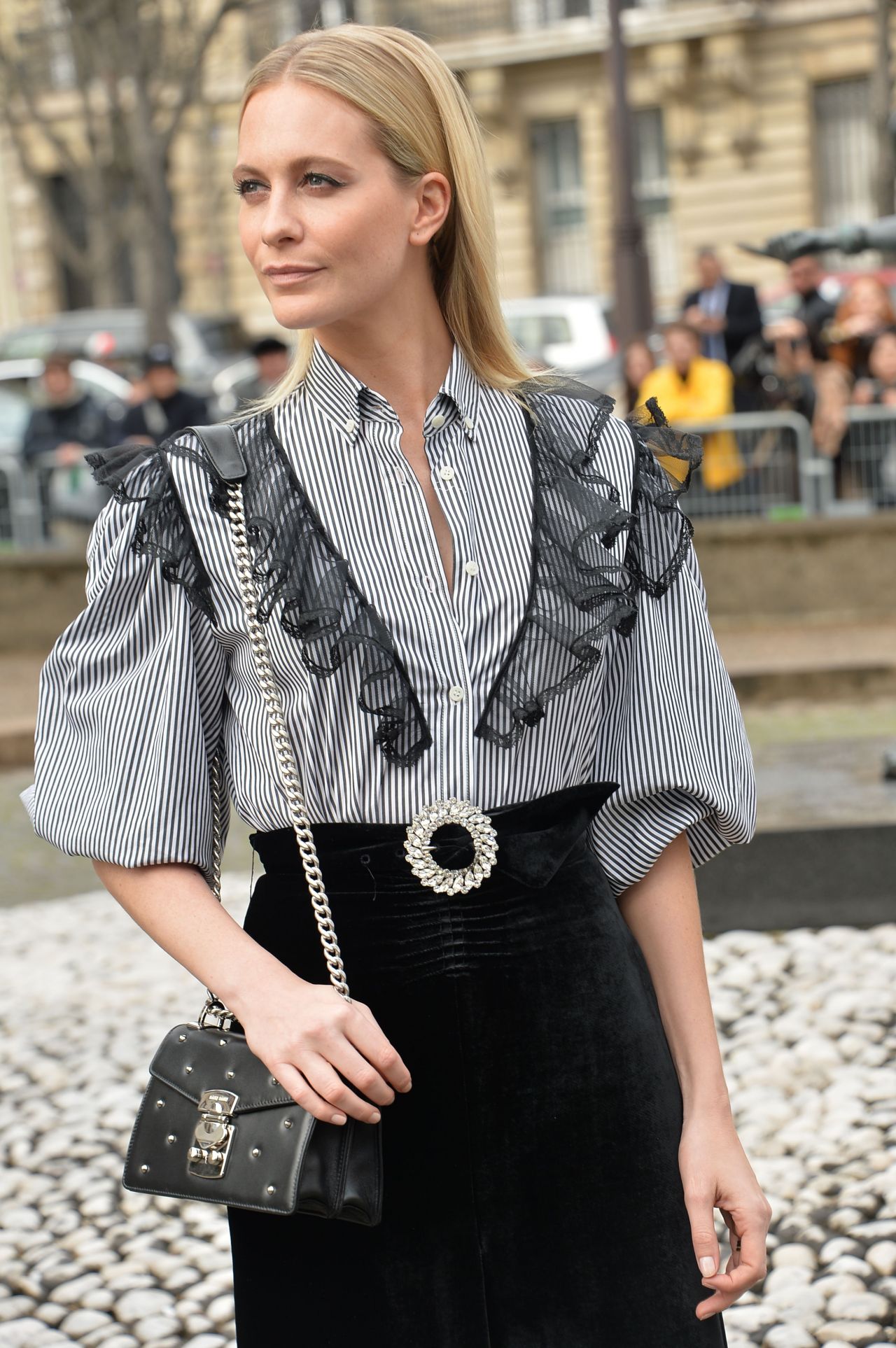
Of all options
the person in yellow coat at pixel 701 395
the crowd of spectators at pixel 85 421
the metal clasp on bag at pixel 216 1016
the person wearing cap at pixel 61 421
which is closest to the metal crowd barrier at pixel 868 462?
the person in yellow coat at pixel 701 395

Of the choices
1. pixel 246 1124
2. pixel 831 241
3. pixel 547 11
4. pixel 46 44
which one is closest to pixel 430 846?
pixel 246 1124

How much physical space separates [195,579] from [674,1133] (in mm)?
744

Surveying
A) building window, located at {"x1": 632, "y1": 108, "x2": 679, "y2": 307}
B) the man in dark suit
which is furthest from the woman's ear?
building window, located at {"x1": 632, "y1": 108, "x2": 679, "y2": 307}

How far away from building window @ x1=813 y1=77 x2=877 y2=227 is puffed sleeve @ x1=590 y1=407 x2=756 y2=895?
28017mm

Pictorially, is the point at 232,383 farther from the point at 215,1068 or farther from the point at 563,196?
the point at 215,1068

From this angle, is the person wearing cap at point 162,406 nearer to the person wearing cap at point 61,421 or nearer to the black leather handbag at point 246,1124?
the person wearing cap at point 61,421

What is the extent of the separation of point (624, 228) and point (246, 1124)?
684 inches

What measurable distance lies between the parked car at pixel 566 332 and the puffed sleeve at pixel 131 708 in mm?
16042

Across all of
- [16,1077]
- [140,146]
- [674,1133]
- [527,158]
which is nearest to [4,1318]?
[16,1077]

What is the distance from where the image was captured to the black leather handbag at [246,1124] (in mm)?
1718

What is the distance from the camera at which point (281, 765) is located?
184 cm

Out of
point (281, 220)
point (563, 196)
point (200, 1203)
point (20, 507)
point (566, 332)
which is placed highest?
point (563, 196)

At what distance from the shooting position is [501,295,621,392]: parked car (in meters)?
17.9

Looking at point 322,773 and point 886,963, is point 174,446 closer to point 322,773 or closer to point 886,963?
point 322,773
